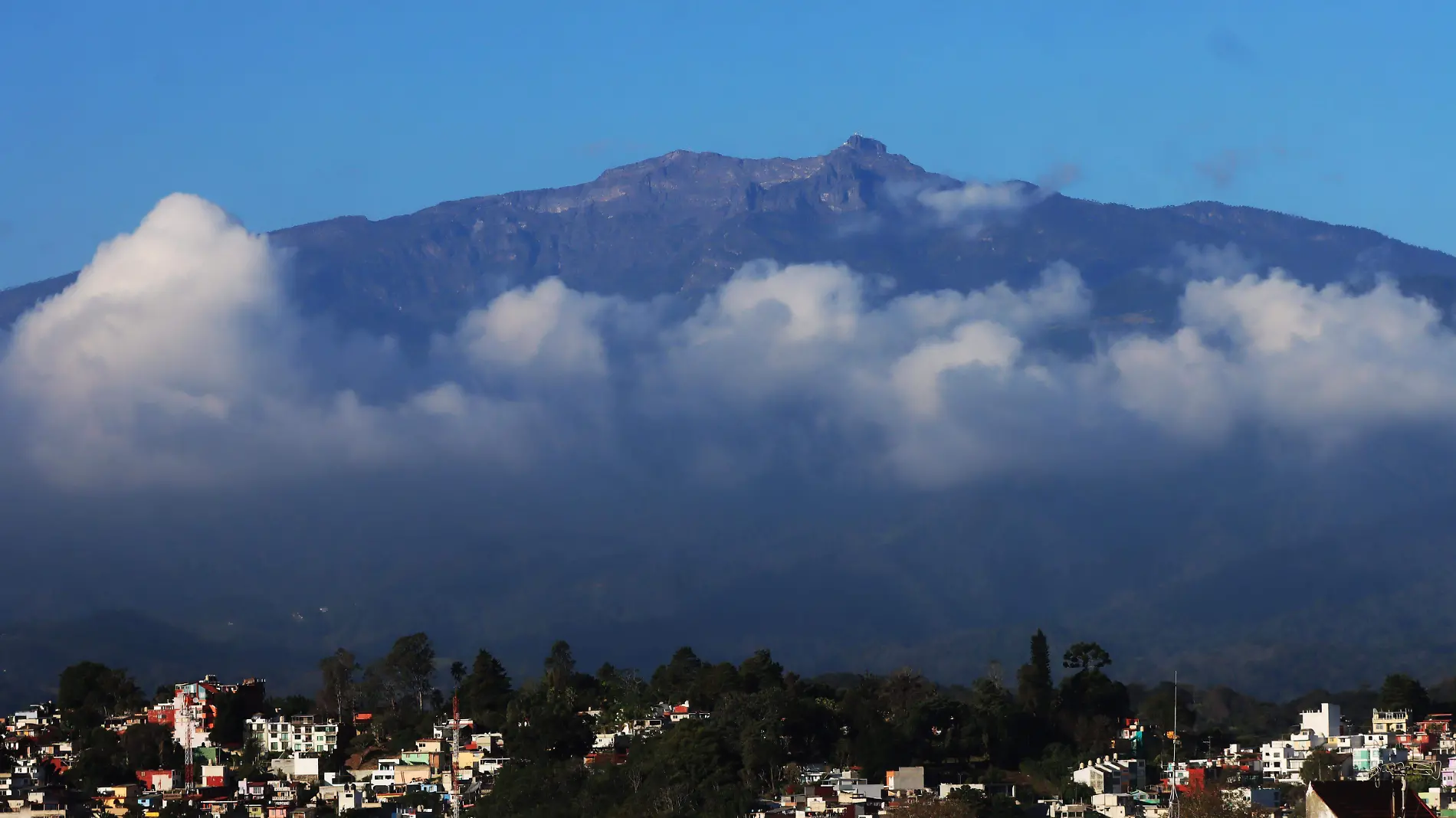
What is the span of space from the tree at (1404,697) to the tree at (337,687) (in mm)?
46617

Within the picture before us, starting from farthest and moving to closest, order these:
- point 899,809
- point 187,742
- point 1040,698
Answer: point 187,742 → point 1040,698 → point 899,809

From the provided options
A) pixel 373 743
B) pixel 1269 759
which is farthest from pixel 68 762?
pixel 1269 759

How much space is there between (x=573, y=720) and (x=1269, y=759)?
26.9m

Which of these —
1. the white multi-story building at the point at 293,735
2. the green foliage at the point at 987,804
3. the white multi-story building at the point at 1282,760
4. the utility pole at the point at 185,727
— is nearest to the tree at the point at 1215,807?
the green foliage at the point at 987,804

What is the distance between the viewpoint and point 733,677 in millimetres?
89625

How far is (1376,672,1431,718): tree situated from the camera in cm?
9625

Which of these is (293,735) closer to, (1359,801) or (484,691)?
(484,691)

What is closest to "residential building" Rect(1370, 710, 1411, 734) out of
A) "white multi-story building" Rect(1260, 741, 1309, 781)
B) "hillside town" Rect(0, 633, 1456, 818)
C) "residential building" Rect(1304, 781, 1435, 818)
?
"hillside town" Rect(0, 633, 1456, 818)

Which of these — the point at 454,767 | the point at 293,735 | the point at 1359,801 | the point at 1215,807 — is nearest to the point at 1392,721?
the point at 1215,807

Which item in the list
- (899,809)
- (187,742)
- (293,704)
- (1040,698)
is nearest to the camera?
(899,809)

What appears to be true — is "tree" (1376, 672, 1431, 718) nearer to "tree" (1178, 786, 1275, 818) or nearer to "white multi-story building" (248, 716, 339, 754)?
"tree" (1178, 786, 1275, 818)

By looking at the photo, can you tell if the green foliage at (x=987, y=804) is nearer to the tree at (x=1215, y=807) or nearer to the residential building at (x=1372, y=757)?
A: the tree at (x=1215, y=807)

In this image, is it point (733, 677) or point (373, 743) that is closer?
point (733, 677)

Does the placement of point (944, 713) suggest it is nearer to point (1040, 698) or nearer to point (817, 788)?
point (1040, 698)
